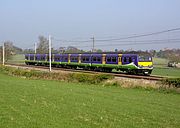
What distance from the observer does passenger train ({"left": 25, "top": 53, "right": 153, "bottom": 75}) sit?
38.5 m

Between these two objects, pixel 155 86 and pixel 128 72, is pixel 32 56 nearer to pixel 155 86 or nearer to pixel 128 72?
pixel 128 72

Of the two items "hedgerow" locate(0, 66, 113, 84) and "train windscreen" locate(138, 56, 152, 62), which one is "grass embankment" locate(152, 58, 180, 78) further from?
"hedgerow" locate(0, 66, 113, 84)

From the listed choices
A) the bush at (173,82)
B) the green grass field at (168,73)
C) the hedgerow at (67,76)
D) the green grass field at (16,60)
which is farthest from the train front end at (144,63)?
the green grass field at (16,60)

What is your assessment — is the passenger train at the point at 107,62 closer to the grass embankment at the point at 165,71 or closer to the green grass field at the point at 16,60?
the grass embankment at the point at 165,71

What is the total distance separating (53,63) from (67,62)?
20.2 ft

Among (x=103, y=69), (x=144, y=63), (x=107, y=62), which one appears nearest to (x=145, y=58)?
(x=144, y=63)

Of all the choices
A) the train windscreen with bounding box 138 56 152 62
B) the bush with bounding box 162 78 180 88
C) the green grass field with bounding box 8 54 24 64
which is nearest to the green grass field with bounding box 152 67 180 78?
the train windscreen with bounding box 138 56 152 62

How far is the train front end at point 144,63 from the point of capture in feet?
126

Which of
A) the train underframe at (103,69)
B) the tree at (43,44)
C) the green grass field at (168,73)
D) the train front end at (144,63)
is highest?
the tree at (43,44)

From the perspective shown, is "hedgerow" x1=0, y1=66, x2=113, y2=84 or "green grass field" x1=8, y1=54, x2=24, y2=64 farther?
"green grass field" x1=8, y1=54, x2=24, y2=64

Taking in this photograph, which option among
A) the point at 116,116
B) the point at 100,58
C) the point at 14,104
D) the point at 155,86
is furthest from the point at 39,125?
the point at 100,58

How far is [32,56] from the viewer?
69.6 m

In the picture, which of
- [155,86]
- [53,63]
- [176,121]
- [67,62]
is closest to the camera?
[176,121]

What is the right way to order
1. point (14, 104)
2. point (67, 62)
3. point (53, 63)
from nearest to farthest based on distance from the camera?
point (14, 104) → point (67, 62) → point (53, 63)
